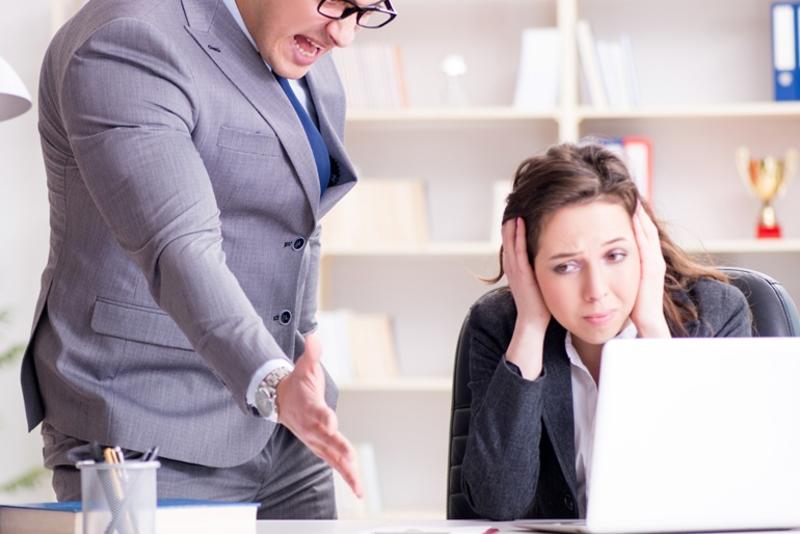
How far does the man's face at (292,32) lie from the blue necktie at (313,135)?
48 millimetres

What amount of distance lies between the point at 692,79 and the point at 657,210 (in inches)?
17.7

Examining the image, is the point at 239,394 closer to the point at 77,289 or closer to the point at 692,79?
the point at 77,289

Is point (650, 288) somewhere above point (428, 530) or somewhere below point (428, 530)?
above

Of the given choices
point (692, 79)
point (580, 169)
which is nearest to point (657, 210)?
point (692, 79)

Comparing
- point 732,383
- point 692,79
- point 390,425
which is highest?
point 692,79

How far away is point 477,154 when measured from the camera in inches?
159

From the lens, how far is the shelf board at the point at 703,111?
367 centimetres

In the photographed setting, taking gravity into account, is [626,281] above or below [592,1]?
below

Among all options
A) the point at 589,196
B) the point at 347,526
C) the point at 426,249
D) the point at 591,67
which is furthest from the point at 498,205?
the point at 347,526

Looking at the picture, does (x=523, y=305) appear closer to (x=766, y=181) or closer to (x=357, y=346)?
(x=357, y=346)

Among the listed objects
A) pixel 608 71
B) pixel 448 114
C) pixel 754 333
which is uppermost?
pixel 608 71

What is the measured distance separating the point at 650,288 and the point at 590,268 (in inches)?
3.9

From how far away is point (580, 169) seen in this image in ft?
6.69

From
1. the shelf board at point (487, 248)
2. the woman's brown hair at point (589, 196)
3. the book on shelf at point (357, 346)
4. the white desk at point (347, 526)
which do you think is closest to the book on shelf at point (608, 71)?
the shelf board at point (487, 248)
